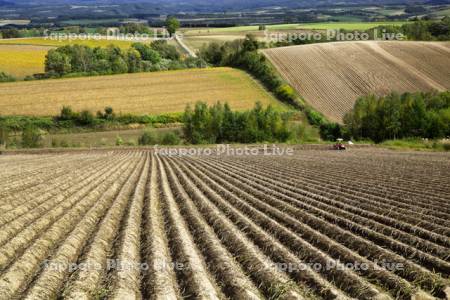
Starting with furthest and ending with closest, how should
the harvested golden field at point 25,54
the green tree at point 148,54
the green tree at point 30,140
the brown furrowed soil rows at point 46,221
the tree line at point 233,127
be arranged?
1. the green tree at point 148,54
2. the harvested golden field at point 25,54
3. the tree line at point 233,127
4. the green tree at point 30,140
5. the brown furrowed soil rows at point 46,221

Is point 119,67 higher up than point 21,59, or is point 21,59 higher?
point 21,59

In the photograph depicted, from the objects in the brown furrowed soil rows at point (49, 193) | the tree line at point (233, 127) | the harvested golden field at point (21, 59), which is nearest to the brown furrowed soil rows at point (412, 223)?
the brown furrowed soil rows at point (49, 193)

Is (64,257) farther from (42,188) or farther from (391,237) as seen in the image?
(42,188)

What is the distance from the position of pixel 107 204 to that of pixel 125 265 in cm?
490

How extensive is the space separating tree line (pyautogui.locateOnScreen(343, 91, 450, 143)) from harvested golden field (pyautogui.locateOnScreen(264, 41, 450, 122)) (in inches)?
284

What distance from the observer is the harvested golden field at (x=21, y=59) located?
247ft

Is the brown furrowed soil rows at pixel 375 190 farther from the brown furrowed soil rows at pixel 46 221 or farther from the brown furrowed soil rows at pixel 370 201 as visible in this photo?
the brown furrowed soil rows at pixel 46 221

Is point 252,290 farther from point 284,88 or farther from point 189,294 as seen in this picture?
point 284,88

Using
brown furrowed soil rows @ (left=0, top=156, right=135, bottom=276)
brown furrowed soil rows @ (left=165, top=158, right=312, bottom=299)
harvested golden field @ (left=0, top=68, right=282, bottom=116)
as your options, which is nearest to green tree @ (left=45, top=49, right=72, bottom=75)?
harvested golden field @ (left=0, top=68, right=282, bottom=116)

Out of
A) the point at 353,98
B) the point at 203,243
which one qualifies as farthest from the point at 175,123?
the point at 203,243

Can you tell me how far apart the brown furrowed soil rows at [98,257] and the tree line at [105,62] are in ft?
208

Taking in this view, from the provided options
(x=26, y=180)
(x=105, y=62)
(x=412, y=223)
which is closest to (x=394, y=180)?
(x=412, y=223)

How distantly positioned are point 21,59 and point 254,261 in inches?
3394

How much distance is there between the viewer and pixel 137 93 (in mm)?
59281
